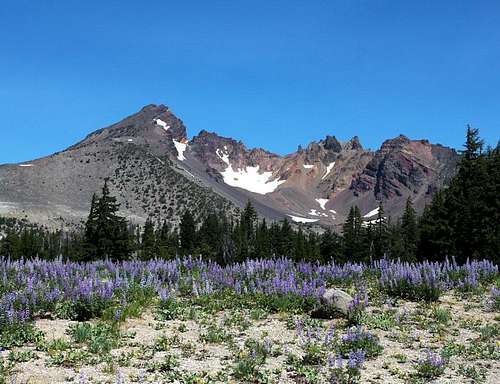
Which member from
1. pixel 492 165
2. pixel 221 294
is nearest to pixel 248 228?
pixel 492 165

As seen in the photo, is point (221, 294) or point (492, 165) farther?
point (492, 165)

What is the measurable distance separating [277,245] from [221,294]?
97.1m

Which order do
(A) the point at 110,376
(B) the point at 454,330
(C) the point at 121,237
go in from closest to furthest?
(A) the point at 110,376 → (B) the point at 454,330 → (C) the point at 121,237

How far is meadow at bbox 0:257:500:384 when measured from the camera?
9.04 meters

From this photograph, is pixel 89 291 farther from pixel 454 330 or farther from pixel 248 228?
pixel 248 228

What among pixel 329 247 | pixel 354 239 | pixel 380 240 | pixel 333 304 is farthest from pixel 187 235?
pixel 333 304

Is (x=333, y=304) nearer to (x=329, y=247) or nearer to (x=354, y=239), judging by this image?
(x=354, y=239)

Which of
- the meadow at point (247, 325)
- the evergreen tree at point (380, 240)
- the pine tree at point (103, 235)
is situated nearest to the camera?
the meadow at point (247, 325)

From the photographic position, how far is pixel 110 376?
8.58 m

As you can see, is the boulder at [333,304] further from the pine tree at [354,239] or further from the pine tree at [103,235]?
the pine tree at [354,239]

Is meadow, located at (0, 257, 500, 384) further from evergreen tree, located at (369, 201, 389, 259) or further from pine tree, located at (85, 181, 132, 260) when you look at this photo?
evergreen tree, located at (369, 201, 389, 259)

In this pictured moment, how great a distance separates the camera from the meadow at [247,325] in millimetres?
9039

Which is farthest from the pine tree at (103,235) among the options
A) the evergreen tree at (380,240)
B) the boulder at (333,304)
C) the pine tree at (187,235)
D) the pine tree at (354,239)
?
the pine tree at (187,235)

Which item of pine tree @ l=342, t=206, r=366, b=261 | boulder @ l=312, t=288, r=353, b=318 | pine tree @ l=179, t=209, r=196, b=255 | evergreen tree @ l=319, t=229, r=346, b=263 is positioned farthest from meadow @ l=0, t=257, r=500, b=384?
pine tree @ l=179, t=209, r=196, b=255
